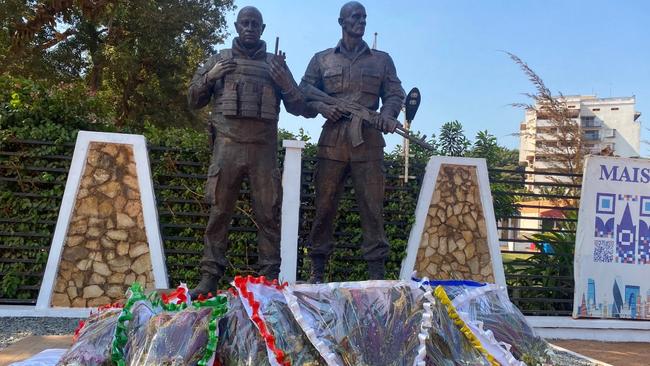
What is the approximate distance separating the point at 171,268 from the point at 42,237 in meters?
1.42

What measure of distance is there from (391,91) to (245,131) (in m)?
1.31

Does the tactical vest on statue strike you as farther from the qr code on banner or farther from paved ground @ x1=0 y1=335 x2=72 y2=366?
the qr code on banner

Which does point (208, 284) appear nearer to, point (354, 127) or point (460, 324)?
point (354, 127)

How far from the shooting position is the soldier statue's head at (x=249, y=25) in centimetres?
437

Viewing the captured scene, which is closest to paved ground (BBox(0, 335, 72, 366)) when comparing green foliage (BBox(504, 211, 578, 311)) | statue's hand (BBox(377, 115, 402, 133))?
statue's hand (BBox(377, 115, 402, 133))

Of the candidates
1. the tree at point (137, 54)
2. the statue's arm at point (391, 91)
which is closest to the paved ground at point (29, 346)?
the statue's arm at point (391, 91)

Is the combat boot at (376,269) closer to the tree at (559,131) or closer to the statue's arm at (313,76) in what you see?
the statue's arm at (313,76)

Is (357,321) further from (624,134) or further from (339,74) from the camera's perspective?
(624,134)

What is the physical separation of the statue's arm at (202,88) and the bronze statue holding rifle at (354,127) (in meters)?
0.78

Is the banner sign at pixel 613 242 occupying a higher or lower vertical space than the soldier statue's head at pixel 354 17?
lower

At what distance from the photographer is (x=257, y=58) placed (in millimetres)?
4527

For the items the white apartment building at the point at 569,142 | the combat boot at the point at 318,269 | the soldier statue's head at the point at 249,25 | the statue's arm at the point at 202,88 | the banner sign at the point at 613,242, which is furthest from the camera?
the white apartment building at the point at 569,142

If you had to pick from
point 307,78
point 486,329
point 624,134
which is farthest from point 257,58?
point 624,134

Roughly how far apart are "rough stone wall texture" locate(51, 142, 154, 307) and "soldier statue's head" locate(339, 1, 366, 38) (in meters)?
2.89
